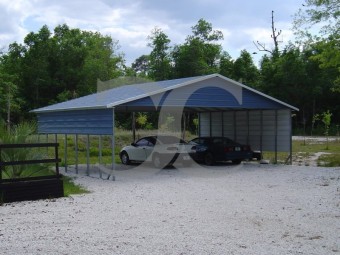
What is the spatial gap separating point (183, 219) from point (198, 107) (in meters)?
11.2

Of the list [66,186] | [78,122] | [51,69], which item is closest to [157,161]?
[78,122]

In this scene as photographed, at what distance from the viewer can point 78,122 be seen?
18.1 metres

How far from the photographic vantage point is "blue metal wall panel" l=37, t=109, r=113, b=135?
16058 millimetres

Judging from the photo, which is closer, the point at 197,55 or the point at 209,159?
the point at 209,159

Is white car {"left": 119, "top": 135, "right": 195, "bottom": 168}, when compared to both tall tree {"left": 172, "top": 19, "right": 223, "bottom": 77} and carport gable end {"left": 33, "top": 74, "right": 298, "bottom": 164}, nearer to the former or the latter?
carport gable end {"left": 33, "top": 74, "right": 298, "bottom": 164}

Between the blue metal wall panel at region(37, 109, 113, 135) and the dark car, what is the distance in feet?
16.5

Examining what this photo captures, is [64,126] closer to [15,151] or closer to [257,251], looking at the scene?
[15,151]

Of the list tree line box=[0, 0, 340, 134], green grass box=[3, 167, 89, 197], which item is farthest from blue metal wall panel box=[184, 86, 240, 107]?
tree line box=[0, 0, 340, 134]

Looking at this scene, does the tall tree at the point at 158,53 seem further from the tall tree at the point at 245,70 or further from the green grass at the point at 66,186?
the green grass at the point at 66,186

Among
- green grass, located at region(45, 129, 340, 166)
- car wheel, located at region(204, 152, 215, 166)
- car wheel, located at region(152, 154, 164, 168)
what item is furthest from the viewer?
green grass, located at region(45, 129, 340, 166)

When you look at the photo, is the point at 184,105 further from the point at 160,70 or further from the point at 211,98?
the point at 160,70

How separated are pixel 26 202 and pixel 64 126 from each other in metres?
8.50

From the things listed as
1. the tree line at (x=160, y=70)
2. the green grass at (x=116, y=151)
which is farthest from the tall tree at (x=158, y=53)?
the green grass at (x=116, y=151)

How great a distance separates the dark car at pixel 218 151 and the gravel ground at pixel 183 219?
5.14 metres
